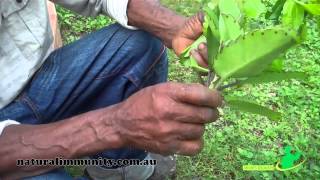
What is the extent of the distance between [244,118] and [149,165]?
1.71 feet

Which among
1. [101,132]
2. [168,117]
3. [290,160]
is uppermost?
[168,117]

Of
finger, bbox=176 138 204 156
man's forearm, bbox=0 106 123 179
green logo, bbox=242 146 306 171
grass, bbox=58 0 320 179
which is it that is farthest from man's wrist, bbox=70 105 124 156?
green logo, bbox=242 146 306 171

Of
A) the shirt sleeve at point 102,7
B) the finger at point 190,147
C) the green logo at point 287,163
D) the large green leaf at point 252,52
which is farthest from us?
the green logo at point 287,163

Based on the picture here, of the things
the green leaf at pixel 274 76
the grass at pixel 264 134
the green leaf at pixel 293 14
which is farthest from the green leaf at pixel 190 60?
the grass at pixel 264 134

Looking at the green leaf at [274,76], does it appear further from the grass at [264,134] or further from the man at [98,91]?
the grass at [264,134]

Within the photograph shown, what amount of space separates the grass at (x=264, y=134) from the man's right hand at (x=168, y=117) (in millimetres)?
844

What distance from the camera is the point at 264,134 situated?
212cm

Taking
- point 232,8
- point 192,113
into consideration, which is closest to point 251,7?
point 232,8

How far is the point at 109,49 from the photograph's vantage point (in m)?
1.62

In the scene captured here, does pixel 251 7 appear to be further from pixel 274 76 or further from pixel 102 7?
pixel 102 7

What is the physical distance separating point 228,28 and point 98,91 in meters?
0.73

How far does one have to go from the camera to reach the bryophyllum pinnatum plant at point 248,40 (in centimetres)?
92

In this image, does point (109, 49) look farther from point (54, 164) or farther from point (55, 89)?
point (54, 164)

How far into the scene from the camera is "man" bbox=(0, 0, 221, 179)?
3.65ft
